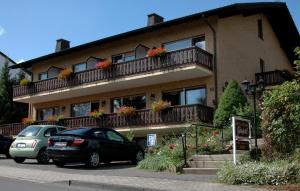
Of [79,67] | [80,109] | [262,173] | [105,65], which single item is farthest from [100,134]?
[79,67]

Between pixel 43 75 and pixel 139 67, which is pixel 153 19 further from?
pixel 43 75

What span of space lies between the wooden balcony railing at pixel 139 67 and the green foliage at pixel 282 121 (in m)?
9.49

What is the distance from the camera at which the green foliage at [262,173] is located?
11.0 metres

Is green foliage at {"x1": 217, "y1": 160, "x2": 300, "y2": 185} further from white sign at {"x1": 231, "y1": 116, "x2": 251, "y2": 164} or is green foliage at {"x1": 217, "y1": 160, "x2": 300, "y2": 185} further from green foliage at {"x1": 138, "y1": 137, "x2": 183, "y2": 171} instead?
green foliage at {"x1": 138, "y1": 137, "x2": 183, "y2": 171}

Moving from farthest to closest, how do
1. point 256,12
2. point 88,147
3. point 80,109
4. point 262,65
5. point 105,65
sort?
point 80,109 → point 262,65 → point 256,12 → point 105,65 → point 88,147

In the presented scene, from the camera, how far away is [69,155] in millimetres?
16219

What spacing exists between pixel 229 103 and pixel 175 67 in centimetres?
381

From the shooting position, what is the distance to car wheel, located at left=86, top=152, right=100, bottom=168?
1656 cm

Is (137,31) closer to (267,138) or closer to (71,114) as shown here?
(71,114)

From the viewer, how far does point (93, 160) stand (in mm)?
16766

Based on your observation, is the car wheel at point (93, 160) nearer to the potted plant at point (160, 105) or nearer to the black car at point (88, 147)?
the black car at point (88, 147)

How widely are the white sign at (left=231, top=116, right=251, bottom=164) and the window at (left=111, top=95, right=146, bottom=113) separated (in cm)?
1362

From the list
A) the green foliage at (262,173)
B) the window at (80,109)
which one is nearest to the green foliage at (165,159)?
the green foliage at (262,173)

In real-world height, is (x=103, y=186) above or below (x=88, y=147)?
below
